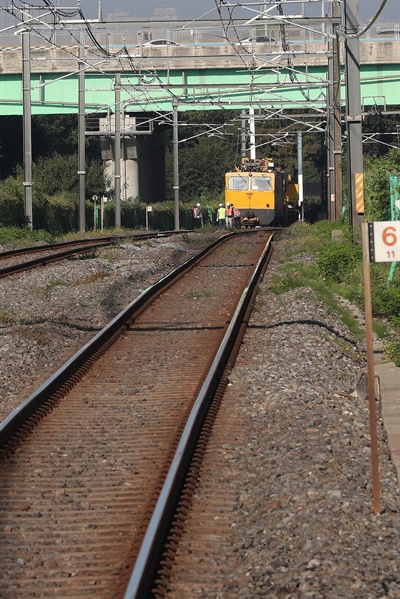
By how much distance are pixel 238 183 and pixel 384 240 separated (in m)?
49.0

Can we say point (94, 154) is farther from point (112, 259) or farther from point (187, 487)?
point (187, 487)

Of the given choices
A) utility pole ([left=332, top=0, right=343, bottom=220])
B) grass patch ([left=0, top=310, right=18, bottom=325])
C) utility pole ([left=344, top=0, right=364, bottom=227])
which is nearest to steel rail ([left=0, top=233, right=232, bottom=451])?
grass patch ([left=0, top=310, right=18, bottom=325])

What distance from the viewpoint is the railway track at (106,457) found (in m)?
5.95

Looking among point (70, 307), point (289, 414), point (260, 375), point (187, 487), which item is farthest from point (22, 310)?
point (187, 487)

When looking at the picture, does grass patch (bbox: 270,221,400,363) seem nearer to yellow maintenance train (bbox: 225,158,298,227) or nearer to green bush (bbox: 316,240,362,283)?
green bush (bbox: 316,240,362,283)

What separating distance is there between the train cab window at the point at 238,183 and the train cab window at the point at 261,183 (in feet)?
1.24

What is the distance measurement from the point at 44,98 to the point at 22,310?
42.9 m

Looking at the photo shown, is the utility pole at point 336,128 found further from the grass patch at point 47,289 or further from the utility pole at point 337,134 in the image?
the grass patch at point 47,289

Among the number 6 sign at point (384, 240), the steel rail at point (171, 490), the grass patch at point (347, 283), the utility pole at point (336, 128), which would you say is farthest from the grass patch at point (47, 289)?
the utility pole at point (336, 128)

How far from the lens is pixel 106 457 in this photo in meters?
8.16

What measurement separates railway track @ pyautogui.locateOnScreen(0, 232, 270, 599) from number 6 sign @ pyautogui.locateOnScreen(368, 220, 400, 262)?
2084 mm

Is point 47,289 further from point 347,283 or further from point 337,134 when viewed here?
point 337,134

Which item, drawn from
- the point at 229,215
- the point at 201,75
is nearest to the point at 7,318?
the point at 229,215

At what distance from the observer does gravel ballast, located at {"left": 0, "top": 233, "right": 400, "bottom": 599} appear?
19.1ft
